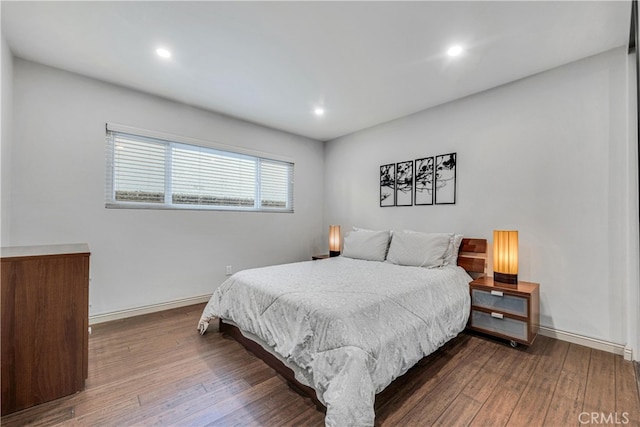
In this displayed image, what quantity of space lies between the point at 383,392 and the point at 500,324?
1400 mm

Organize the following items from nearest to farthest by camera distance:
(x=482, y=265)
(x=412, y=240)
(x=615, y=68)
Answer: (x=615, y=68)
(x=482, y=265)
(x=412, y=240)

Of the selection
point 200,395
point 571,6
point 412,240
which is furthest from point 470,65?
point 200,395

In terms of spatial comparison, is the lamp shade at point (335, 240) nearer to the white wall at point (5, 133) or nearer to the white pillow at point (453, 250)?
the white pillow at point (453, 250)

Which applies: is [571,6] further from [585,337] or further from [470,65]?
[585,337]

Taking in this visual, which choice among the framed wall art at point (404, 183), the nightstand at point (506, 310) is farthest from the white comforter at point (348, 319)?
the framed wall art at point (404, 183)

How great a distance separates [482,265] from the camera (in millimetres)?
2865

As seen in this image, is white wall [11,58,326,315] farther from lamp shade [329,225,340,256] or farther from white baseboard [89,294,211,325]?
lamp shade [329,225,340,256]

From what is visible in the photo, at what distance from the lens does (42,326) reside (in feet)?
5.27

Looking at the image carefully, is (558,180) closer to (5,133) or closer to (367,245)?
(367,245)

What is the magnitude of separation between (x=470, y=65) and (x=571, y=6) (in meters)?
0.74

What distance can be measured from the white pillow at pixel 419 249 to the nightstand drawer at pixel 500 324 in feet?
1.91

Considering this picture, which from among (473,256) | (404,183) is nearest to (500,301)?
(473,256)

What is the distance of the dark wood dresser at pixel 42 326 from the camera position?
151 centimetres

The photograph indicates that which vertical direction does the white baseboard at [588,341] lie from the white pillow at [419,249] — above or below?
below
